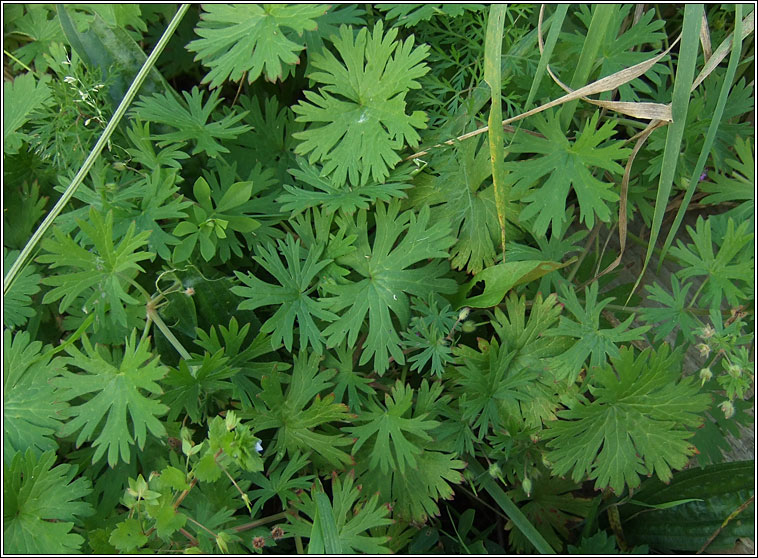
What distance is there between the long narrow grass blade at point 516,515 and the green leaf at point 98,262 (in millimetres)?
962

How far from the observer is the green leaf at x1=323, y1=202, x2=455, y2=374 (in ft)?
4.62

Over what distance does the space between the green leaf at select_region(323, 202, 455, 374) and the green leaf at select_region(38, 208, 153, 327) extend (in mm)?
461

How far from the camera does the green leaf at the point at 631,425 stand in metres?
1.35

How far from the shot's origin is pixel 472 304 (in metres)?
1.50

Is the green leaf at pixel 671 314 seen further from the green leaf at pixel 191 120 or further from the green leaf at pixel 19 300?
the green leaf at pixel 19 300

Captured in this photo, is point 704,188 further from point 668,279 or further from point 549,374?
point 549,374

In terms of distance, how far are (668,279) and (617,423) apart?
25.9 inches

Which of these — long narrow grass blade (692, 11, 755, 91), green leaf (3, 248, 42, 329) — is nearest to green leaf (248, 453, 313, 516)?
green leaf (3, 248, 42, 329)

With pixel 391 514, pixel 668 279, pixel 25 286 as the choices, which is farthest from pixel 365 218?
pixel 668 279

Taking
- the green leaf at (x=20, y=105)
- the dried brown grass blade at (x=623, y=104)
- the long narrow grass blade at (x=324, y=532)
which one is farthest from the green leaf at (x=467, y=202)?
the green leaf at (x=20, y=105)

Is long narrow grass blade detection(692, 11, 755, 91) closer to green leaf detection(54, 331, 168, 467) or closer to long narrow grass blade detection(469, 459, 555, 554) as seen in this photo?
long narrow grass blade detection(469, 459, 555, 554)

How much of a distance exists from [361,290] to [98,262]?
0.61 meters

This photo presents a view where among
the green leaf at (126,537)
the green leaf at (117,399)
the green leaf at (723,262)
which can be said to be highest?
the green leaf at (117,399)

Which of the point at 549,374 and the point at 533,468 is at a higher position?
the point at 549,374
